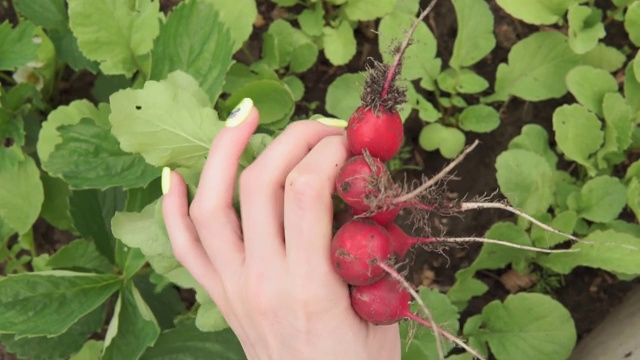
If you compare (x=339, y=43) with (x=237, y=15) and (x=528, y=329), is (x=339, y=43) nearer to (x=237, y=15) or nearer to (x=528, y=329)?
(x=237, y=15)

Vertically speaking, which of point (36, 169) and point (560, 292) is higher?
point (36, 169)

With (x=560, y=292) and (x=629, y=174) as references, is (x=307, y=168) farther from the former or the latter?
(x=560, y=292)

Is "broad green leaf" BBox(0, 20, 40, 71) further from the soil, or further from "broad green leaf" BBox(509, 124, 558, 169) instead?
"broad green leaf" BBox(509, 124, 558, 169)

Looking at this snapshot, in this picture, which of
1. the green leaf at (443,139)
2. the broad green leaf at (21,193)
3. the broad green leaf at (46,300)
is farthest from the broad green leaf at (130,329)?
the green leaf at (443,139)

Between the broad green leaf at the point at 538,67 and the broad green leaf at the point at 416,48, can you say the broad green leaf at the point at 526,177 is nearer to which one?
the broad green leaf at the point at 538,67

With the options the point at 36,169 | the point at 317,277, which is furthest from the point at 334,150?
the point at 36,169

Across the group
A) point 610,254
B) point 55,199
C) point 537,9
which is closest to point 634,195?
point 610,254
